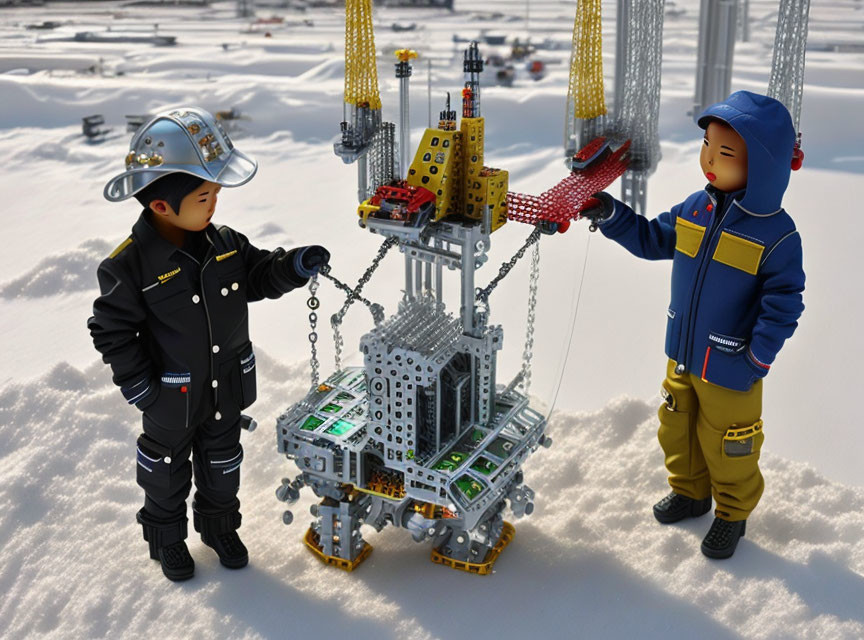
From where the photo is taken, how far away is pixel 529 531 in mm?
2674

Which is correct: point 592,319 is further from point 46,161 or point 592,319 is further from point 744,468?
point 46,161

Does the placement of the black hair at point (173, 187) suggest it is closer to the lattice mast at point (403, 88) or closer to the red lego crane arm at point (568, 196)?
the lattice mast at point (403, 88)

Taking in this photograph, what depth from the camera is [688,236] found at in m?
2.38

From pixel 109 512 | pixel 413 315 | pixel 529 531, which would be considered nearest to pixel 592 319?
pixel 529 531

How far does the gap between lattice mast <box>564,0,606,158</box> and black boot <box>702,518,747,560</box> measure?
3.63ft

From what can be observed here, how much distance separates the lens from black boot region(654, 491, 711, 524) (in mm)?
2717

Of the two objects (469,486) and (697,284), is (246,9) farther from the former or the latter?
(469,486)

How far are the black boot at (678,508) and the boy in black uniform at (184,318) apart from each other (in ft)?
3.89

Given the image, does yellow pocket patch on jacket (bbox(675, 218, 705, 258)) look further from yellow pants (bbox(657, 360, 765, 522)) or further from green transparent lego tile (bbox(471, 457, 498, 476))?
green transparent lego tile (bbox(471, 457, 498, 476))

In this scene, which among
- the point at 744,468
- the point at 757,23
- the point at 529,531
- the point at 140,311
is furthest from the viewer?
the point at 757,23

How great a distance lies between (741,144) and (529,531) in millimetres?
1205

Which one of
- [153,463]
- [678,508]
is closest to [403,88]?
[153,463]

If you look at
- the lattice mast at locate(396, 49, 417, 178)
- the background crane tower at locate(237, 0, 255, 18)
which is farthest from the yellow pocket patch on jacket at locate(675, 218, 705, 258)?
the background crane tower at locate(237, 0, 255, 18)

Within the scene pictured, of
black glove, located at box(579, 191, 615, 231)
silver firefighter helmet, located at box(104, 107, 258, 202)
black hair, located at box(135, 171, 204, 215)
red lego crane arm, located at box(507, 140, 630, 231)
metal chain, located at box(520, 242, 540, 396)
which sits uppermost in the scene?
silver firefighter helmet, located at box(104, 107, 258, 202)
